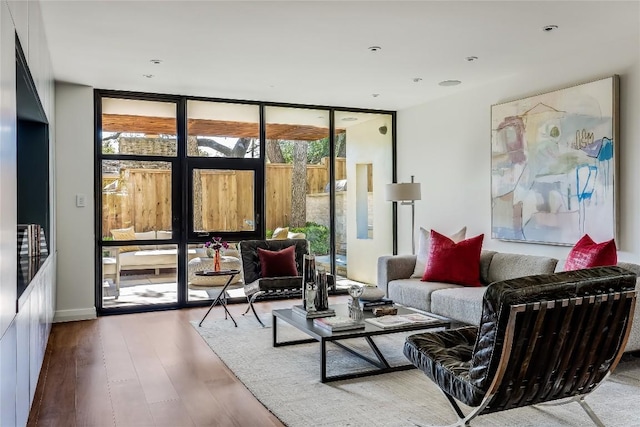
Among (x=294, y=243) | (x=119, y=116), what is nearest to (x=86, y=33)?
(x=119, y=116)

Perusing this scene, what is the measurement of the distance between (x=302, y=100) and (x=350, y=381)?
4.02 meters

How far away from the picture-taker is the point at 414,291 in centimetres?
507

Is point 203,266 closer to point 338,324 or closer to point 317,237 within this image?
point 317,237

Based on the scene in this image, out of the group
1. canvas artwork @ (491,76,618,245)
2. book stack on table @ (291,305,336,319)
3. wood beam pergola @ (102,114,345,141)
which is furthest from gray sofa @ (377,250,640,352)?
wood beam pergola @ (102,114,345,141)

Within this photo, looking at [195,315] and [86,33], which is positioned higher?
[86,33]

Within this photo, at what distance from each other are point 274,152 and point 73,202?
241 centimetres

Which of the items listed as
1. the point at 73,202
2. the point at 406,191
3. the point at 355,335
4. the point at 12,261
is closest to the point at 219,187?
the point at 73,202

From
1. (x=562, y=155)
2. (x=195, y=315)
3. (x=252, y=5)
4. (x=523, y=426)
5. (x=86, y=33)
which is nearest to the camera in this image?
(x=523, y=426)

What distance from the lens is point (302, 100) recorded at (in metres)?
6.67

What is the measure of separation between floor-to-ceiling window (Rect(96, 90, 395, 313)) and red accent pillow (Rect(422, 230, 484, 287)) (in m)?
2.12

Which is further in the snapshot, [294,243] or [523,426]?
[294,243]

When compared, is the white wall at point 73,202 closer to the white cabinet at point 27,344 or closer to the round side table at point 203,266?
the round side table at point 203,266

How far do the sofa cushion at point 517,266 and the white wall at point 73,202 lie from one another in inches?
162

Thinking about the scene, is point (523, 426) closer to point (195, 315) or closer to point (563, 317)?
point (563, 317)
